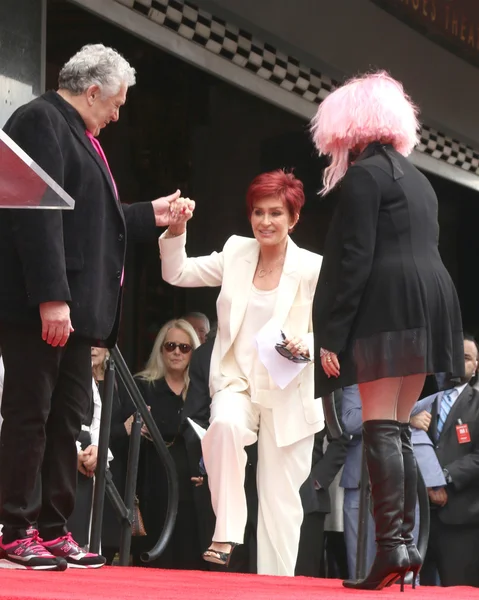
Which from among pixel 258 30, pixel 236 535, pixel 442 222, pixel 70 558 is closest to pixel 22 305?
pixel 70 558

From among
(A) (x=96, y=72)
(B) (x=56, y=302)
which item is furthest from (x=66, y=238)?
(A) (x=96, y=72)

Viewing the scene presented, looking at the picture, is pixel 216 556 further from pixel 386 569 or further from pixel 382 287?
pixel 382 287

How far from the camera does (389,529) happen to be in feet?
13.3

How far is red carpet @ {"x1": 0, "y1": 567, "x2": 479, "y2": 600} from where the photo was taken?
10.3 ft

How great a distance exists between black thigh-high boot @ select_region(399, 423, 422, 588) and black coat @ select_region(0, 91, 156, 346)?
40.9 inches

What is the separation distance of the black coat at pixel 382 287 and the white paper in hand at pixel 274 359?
956 mm

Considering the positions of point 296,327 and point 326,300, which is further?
point 296,327

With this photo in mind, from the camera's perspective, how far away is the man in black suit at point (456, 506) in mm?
6875

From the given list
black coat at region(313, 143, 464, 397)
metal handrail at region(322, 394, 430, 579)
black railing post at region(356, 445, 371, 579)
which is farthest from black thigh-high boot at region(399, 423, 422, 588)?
black railing post at region(356, 445, 371, 579)

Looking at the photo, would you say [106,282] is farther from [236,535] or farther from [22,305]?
[236,535]

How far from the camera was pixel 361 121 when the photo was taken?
4.38m

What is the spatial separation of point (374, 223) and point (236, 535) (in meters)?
1.66

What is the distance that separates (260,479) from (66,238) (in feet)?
5.39

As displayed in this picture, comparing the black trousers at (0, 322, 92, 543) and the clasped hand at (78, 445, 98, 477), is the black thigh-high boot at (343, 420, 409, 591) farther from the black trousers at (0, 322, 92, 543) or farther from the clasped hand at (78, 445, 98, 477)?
the clasped hand at (78, 445, 98, 477)
